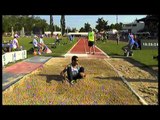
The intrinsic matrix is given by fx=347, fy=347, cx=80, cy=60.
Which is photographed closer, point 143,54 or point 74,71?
point 74,71

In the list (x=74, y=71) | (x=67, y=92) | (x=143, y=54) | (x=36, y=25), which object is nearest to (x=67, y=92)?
(x=67, y=92)

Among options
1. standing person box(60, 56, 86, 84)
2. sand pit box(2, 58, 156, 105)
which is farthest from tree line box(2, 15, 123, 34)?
sand pit box(2, 58, 156, 105)

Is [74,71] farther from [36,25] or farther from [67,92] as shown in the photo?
[36,25]

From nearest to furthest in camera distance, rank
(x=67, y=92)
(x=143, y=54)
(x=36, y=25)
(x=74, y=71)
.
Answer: (x=67, y=92)
(x=74, y=71)
(x=143, y=54)
(x=36, y=25)

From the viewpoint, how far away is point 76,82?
32.4ft

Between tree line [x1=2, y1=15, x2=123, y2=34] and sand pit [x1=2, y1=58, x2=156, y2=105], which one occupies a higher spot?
tree line [x1=2, y1=15, x2=123, y2=34]

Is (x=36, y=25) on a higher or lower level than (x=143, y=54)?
higher

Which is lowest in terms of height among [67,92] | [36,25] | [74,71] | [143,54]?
[67,92]

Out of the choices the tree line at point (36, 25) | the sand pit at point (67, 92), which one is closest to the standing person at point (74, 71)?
the sand pit at point (67, 92)

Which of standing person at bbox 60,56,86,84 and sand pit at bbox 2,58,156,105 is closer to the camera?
sand pit at bbox 2,58,156,105

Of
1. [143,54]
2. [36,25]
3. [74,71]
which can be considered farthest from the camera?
[36,25]

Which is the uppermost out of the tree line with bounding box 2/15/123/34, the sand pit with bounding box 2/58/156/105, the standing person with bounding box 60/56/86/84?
the tree line with bounding box 2/15/123/34

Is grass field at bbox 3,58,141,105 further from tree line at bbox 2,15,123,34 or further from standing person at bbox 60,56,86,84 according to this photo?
tree line at bbox 2,15,123,34
